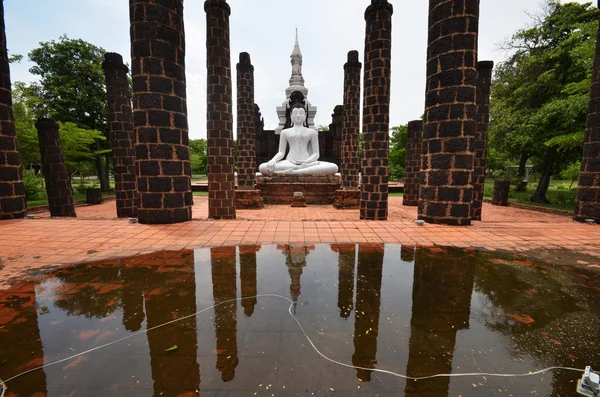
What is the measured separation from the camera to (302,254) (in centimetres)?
318

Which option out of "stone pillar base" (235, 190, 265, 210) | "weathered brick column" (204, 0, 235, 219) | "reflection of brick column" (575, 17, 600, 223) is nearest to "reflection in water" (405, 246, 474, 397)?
"reflection of brick column" (575, 17, 600, 223)

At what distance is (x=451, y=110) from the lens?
14.8 ft

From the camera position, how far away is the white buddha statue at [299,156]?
1138cm

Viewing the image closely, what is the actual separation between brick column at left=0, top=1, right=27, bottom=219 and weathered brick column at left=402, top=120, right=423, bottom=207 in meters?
12.1

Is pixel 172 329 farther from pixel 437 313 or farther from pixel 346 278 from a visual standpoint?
pixel 437 313

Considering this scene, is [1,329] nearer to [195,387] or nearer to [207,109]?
[195,387]

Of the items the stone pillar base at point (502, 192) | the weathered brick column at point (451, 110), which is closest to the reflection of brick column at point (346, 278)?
the weathered brick column at point (451, 110)

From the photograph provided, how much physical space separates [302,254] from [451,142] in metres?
3.32

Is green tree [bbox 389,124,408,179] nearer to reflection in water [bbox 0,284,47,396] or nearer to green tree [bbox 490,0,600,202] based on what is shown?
green tree [bbox 490,0,600,202]

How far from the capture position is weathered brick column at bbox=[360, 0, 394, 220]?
6480mm

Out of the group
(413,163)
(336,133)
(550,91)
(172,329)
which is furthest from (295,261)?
(336,133)

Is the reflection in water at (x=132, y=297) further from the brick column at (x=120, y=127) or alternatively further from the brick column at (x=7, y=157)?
the brick column at (x=120, y=127)

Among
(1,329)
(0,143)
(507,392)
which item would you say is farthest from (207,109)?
(507,392)

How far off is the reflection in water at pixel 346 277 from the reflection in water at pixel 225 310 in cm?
78
